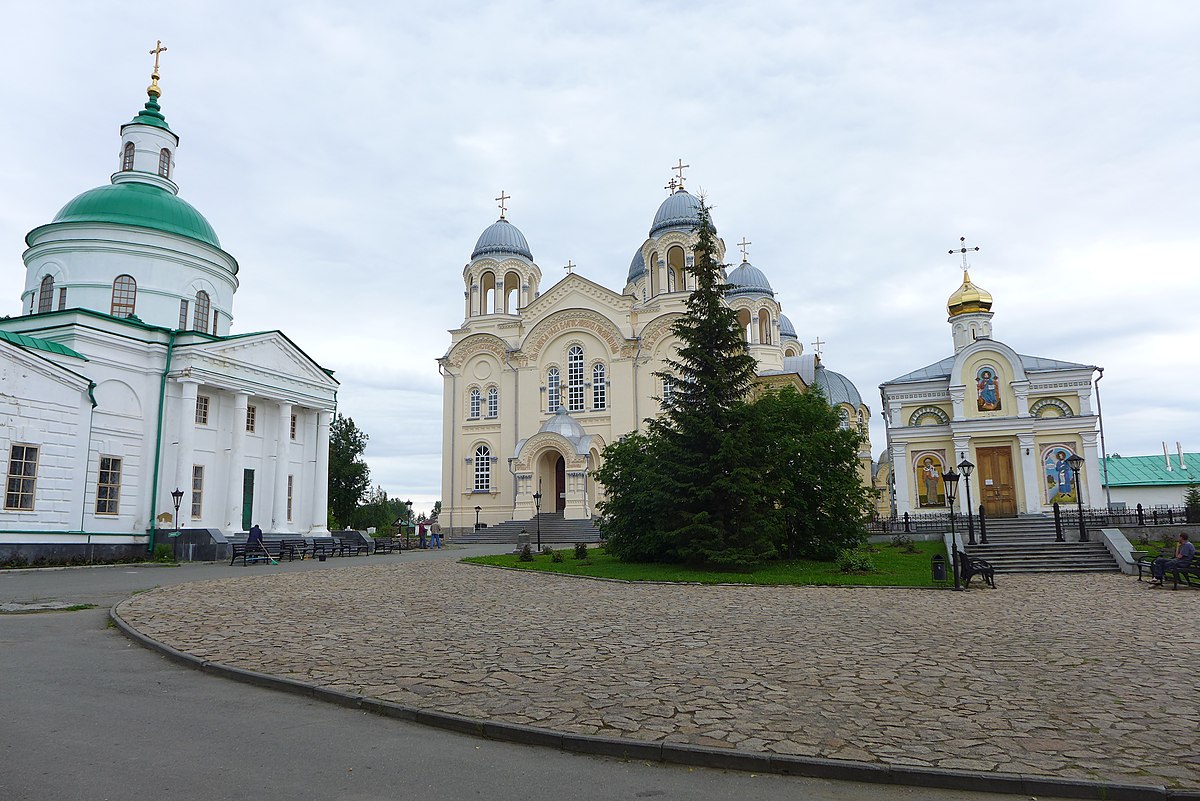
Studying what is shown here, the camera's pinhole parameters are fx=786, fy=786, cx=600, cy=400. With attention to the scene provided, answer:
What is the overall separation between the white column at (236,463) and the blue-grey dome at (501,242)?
67.1 feet

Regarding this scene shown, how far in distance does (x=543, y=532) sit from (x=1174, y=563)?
25.4 m

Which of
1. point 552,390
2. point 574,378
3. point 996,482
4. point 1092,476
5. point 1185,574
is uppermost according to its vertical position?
point 574,378

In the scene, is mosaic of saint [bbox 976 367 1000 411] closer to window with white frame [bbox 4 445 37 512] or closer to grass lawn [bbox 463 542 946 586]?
grass lawn [bbox 463 542 946 586]

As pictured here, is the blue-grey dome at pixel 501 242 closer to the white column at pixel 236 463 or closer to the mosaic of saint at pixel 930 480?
the white column at pixel 236 463

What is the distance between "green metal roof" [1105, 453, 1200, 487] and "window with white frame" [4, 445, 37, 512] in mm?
51761

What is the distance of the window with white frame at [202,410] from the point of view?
28.8m

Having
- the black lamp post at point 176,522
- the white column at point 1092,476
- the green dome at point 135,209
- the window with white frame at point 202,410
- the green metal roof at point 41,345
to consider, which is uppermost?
the green dome at point 135,209

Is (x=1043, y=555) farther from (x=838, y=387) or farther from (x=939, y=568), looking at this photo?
(x=838, y=387)

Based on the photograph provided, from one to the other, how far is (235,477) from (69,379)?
6692 mm

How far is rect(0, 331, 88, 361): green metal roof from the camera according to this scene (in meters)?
23.6

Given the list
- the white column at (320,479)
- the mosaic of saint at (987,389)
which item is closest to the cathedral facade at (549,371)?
the mosaic of saint at (987,389)

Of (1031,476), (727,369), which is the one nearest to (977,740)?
(727,369)

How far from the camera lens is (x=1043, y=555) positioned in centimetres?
2261

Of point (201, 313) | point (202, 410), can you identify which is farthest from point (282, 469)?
point (201, 313)
